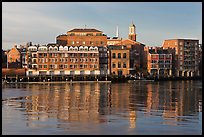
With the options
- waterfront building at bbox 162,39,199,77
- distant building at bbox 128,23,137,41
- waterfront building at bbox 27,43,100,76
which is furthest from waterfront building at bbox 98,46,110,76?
distant building at bbox 128,23,137,41

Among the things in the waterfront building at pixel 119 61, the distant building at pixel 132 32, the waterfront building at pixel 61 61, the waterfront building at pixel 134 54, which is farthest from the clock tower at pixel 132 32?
the waterfront building at pixel 61 61

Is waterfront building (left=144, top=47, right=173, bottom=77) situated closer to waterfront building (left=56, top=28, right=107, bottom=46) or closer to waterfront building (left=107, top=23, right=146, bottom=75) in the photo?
waterfront building (left=107, top=23, right=146, bottom=75)

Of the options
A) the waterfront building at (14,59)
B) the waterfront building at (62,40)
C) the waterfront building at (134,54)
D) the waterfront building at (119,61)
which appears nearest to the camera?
the waterfront building at (119,61)

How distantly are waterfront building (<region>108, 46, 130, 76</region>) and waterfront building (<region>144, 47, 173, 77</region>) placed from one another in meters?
9.19

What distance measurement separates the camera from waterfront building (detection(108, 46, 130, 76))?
305 ft

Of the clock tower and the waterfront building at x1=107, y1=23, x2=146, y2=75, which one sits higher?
the clock tower

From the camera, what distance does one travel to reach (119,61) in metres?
92.9

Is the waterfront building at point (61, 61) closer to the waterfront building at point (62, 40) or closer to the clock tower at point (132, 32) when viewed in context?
the waterfront building at point (62, 40)

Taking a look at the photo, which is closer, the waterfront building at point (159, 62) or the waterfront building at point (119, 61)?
the waterfront building at point (119, 61)

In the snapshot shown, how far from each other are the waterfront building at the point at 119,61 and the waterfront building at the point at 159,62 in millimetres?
9189

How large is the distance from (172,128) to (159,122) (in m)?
2.12

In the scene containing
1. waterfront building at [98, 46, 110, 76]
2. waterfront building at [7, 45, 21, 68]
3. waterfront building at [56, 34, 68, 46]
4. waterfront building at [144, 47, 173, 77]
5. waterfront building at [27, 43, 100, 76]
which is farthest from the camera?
waterfront building at [56, 34, 68, 46]

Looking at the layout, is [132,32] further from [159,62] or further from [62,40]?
[62,40]

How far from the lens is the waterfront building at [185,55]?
104625mm
